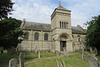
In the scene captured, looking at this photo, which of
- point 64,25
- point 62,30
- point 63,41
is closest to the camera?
point 62,30

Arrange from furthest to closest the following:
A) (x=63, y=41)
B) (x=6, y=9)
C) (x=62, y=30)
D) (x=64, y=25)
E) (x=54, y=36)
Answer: (x=64, y=25)
(x=63, y=41)
(x=54, y=36)
(x=62, y=30)
(x=6, y=9)

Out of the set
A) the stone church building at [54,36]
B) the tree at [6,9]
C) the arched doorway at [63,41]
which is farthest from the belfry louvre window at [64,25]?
the tree at [6,9]

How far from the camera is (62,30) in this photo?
2164 centimetres

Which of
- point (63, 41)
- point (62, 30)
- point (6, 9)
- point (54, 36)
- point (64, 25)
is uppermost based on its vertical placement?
point (6, 9)

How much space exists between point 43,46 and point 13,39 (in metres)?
9.92

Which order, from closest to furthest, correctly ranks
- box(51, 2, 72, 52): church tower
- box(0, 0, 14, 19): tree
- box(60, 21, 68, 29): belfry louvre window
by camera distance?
box(0, 0, 14, 19): tree
box(51, 2, 72, 52): church tower
box(60, 21, 68, 29): belfry louvre window

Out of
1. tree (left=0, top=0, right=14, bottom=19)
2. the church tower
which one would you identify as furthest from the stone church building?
tree (left=0, top=0, right=14, bottom=19)

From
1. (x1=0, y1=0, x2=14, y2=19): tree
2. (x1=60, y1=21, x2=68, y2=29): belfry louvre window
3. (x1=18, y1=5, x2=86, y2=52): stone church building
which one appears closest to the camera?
(x1=0, y1=0, x2=14, y2=19): tree

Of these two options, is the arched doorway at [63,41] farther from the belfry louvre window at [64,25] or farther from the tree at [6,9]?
the tree at [6,9]

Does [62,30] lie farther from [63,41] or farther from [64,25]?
[63,41]

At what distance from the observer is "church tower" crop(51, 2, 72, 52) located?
21.0m

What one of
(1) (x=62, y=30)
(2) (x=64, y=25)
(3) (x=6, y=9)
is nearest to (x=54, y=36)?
(1) (x=62, y=30)

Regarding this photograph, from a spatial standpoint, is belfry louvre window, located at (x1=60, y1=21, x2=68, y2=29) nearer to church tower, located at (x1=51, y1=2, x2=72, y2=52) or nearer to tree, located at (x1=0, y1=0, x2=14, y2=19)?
church tower, located at (x1=51, y1=2, x2=72, y2=52)

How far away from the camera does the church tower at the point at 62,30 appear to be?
2103 cm
